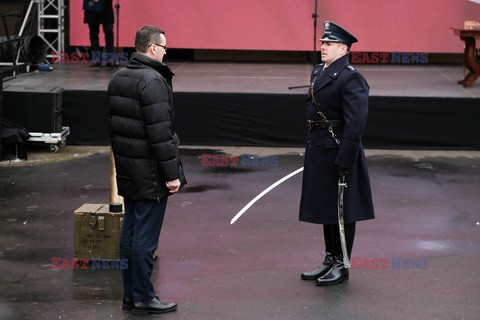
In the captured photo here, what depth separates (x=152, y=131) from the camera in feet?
19.1

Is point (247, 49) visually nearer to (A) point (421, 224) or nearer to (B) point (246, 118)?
(B) point (246, 118)

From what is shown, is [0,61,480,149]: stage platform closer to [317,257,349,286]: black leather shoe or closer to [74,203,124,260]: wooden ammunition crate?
[74,203,124,260]: wooden ammunition crate

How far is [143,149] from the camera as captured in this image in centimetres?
593

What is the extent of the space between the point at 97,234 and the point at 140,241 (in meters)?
1.22

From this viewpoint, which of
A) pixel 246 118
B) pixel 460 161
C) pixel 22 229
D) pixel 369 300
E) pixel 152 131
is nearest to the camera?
pixel 152 131

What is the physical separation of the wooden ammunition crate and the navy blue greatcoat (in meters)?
1.42

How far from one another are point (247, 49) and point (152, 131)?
11.7 m

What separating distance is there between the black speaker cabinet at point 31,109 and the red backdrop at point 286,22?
5251 millimetres

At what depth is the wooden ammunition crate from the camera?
7.12 metres

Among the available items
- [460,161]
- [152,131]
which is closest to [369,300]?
[152,131]

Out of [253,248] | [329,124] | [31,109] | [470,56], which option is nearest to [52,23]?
[31,109]

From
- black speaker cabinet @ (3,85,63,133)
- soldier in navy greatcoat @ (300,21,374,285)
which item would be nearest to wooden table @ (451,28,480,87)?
black speaker cabinet @ (3,85,63,133)

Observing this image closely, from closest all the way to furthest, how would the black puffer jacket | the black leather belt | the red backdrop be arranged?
the black puffer jacket → the black leather belt → the red backdrop

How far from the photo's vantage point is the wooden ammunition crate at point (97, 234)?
23.4 ft
